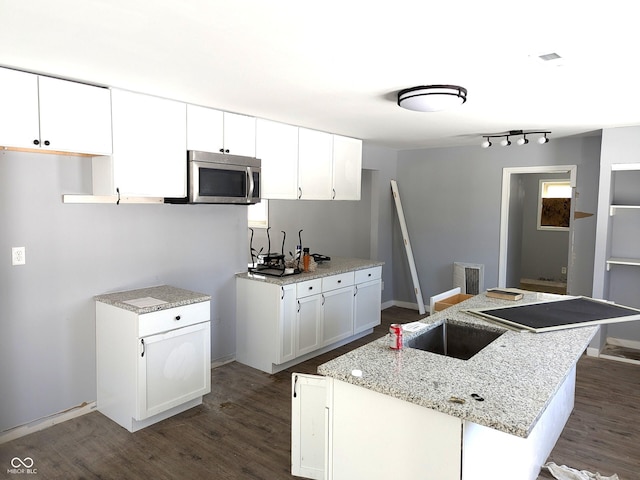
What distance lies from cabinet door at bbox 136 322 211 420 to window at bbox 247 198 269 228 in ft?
6.01

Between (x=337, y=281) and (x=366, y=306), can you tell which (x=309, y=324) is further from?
(x=366, y=306)

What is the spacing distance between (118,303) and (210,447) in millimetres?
1082

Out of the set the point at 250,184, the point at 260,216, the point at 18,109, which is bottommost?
the point at 260,216

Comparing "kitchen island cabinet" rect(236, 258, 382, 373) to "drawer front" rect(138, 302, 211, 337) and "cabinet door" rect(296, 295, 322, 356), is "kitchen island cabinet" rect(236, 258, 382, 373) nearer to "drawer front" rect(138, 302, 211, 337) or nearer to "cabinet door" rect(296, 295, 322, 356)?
"cabinet door" rect(296, 295, 322, 356)

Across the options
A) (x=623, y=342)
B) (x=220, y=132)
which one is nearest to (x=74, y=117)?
(x=220, y=132)

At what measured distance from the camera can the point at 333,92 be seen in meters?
2.85

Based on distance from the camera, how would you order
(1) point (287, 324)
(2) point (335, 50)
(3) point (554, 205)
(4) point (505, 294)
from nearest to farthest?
(2) point (335, 50)
(4) point (505, 294)
(1) point (287, 324)
(3) point (554, 205)

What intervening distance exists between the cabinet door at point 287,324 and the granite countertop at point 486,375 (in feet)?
5.26

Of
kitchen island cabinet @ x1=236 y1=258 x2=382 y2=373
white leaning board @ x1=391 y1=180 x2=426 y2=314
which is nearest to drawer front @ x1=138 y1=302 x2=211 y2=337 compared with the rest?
kitchen island cabinet @ x1=236 y1=258 x2=382 y2=373

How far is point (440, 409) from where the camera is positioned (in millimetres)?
1568

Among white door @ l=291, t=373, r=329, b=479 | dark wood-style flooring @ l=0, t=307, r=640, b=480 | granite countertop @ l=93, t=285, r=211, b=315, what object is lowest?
dark wood-style flooring @ l=0, t=307, r=640, b=480

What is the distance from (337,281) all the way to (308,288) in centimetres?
44

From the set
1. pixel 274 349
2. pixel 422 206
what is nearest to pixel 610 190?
pixel 422 206

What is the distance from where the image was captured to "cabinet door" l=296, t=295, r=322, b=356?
12.9 ft
